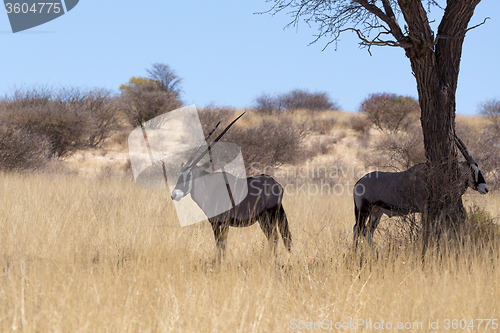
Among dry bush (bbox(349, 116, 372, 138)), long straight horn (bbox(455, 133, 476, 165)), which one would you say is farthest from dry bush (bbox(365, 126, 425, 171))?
dry bush (bbox(349, 116, 372, 138))

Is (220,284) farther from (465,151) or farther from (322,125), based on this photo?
(322,125)

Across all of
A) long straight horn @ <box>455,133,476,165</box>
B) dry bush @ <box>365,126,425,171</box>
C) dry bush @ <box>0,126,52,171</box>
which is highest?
dry bush @ <box>0,126,52,171</box>

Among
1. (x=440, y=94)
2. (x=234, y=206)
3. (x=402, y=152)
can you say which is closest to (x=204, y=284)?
(x=234, y=206)

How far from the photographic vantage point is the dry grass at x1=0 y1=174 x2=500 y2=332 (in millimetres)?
2664

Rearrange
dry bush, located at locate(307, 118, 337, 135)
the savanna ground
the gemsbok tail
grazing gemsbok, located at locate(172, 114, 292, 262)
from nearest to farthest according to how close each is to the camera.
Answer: the savanna ground → grazing gemsbok, located at locate(172, 114, 292, 262) → the gemsbok tail → dry bush, located at locate(307, 118, 337, 135)

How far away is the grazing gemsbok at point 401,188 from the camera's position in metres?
4.36

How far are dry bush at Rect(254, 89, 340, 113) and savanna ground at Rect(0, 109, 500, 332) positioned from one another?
2792 cm

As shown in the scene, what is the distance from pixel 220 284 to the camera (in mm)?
3258

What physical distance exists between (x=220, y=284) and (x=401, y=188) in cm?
238

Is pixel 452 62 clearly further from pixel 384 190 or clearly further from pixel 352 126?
pixel 352 126

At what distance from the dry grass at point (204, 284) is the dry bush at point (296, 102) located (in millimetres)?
28169

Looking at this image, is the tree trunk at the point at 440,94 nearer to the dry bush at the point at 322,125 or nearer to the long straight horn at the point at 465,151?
the long straight horn at the point at 465,151

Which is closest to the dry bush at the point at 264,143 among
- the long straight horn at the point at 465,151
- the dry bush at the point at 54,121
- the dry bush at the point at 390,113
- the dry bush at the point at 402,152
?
the dry bush at the point at 402,152

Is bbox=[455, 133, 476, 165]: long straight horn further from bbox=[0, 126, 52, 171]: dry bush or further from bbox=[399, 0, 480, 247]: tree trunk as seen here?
bbox=[0, 126, 52, 171]: dry bush
